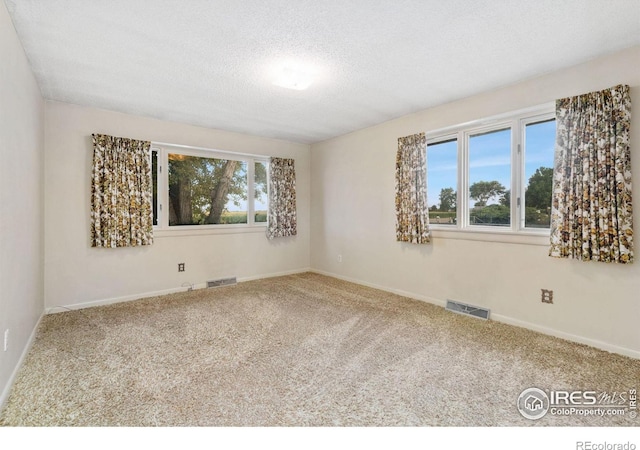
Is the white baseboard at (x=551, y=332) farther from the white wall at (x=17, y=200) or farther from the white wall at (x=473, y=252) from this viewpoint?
the white wall at (x=17, y=200)

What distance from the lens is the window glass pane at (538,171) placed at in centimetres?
297

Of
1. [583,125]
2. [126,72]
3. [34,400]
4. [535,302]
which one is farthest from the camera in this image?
[535,302]

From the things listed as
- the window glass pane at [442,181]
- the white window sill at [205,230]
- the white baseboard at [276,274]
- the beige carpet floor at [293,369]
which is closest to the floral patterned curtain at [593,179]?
the beige carpet floor at [293,369]

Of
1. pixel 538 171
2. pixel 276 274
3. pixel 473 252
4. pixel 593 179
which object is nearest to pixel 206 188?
pixel 276 274

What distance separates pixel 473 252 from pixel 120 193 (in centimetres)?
419

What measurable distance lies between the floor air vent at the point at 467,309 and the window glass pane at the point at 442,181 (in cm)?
95

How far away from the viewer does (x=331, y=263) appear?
17.6ft

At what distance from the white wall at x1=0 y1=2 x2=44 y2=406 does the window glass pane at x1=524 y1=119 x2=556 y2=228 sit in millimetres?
4132

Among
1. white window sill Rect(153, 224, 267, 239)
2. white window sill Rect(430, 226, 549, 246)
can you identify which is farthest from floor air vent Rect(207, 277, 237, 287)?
white window sill Rect(430, 226, 549, 246)

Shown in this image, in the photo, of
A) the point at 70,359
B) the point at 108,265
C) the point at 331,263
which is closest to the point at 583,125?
the point at 331,263
